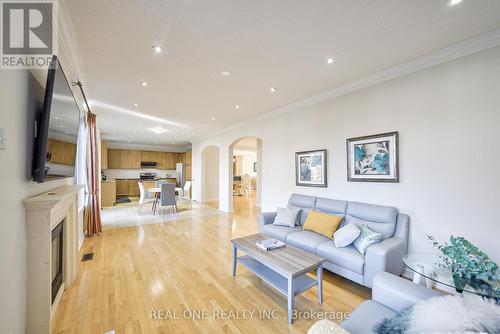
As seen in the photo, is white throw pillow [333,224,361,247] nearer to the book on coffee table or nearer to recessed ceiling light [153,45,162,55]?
the book on coffee table

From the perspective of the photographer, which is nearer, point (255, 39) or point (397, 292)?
point (397, 292)

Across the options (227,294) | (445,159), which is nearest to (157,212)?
(227,294)

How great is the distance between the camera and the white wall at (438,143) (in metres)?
2.14

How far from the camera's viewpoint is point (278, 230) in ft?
10.5

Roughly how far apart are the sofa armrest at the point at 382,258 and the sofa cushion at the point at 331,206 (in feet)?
2.66

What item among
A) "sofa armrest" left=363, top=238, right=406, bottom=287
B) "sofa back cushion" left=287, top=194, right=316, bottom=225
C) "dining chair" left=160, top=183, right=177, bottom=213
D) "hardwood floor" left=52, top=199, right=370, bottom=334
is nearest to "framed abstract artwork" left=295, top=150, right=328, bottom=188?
"sofa back cushion" left=287, top=194, right=316, bottom=225

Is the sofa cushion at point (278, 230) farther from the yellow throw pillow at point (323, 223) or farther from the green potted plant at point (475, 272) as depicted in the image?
the green potted plant at point (475, 272)

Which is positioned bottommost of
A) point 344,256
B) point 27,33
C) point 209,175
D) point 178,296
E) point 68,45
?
point 178,296

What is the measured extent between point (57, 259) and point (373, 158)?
13.5ft

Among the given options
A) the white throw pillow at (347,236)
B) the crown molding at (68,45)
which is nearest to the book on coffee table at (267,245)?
the white throw pillow at (347,236)

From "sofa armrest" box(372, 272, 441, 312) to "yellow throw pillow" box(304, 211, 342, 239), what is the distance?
1335 mm

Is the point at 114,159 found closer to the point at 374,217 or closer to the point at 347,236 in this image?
the point at 347,236

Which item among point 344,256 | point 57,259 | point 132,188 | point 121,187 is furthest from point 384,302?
point 121,187

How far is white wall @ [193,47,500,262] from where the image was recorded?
214 centimetres
